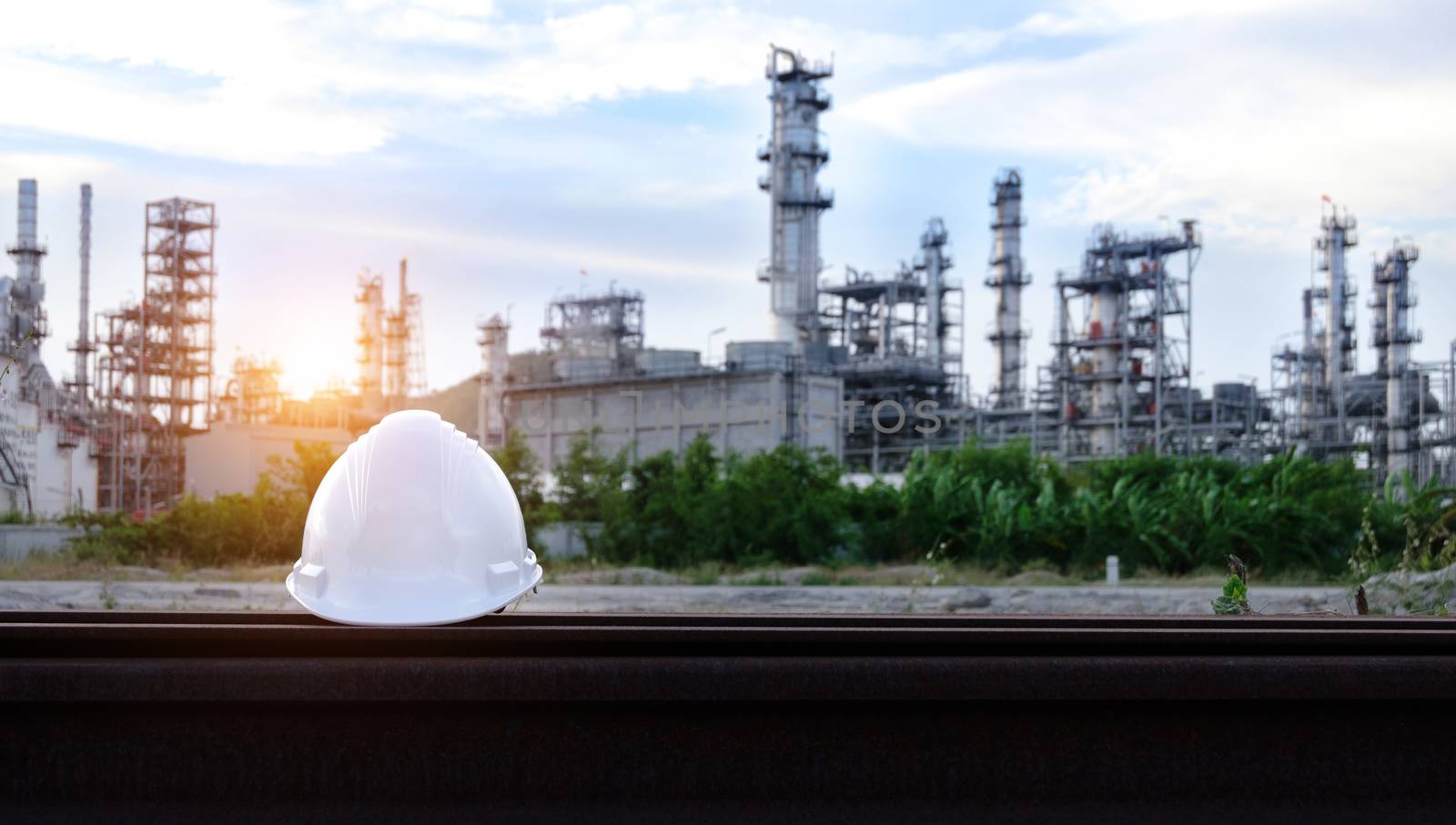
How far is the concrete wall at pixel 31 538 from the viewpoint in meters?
25.1

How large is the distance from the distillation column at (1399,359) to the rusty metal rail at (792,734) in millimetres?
52205

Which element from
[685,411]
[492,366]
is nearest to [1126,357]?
[685,411]

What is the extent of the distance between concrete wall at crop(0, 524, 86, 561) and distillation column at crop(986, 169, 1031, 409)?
41267 millimetres

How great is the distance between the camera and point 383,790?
126 inches

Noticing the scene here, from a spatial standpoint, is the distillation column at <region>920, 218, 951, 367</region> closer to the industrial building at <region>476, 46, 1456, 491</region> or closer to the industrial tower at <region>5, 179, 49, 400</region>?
the industrial building at <region>476, 46, 1456, 491</region>

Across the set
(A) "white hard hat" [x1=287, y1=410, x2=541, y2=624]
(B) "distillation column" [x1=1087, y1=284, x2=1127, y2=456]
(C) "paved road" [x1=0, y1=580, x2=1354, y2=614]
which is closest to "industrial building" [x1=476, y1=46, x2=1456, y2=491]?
(B) "distillation column" [x1=1087, y1=284, x2=1127, y2=456]

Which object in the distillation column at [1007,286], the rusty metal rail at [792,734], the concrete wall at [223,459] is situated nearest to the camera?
the rusty metal rail at [792,734]

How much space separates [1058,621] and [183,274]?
53.8 metres

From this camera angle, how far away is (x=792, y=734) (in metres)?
3.22

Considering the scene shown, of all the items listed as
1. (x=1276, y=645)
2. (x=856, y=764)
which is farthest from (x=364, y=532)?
(x=1276, y=645)

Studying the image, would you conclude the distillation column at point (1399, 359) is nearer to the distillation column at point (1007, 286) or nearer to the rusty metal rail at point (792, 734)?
the distillation column at point (1007, 286)

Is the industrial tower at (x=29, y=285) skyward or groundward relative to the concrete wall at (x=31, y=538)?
skyward

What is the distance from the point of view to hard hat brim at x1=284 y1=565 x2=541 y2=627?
3.88 metres

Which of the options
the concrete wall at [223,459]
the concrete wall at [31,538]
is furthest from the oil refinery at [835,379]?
the concrete wall at [31,538]
